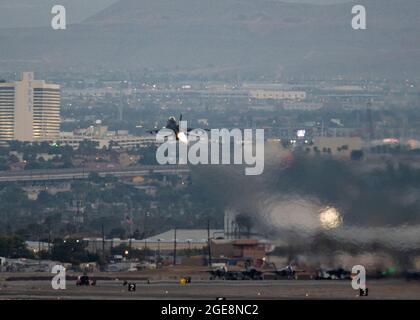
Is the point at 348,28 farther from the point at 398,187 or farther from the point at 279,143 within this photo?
the point at 398,187

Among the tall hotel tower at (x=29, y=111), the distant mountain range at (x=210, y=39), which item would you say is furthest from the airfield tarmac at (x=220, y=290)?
A: the distant mountain range at (x=210, y=39)

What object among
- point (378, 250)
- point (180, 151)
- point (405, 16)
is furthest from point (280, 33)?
point (378, 250)

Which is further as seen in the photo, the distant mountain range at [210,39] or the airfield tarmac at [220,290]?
the distant mountain range at [210,39]

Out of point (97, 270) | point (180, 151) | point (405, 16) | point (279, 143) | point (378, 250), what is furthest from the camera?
point (405, 16)

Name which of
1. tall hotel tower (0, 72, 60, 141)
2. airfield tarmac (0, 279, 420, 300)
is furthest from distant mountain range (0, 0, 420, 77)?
airfield tarmac (0, 279, 420, 300)

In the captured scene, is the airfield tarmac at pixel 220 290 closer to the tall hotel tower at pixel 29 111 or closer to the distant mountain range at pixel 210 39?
the tall hotel tower at pixel 29 111

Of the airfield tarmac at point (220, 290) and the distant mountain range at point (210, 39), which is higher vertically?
the distant mountain range at point (210, 39)
